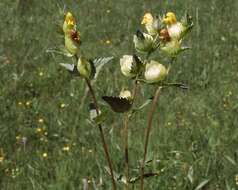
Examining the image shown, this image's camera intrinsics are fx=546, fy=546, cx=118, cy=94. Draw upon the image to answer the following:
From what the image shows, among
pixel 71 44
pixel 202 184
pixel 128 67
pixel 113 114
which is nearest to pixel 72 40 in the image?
pixel 71 44

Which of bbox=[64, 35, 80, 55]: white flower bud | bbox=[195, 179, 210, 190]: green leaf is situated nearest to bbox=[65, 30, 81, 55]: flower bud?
bbox=[64, 35, 80, 55]: white flower bud

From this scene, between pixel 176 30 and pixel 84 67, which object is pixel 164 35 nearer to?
pixel 176 30

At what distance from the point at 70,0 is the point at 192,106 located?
2854mm

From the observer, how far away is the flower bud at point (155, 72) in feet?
4.27

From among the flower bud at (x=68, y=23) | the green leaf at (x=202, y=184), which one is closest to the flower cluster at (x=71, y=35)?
the flower bud at (x=68, y=23)

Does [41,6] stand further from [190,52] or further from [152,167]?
[152,167]

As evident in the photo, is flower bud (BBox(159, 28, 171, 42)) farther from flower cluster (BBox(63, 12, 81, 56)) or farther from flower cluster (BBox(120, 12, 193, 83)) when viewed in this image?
flower cluster (BBox(63, 12, 81, 56))

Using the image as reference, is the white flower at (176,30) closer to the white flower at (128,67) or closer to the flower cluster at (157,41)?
the flower cluster at (157,41)

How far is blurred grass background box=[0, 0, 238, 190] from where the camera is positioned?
2.98 m

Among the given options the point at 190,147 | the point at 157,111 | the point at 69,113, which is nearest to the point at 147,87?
the point at 157,111

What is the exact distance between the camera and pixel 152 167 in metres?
2.95

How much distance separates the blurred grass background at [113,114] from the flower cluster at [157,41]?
8.1 inches

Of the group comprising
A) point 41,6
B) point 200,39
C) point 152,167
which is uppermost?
point 41,6

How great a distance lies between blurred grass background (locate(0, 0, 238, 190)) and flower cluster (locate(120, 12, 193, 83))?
21 centimetres
